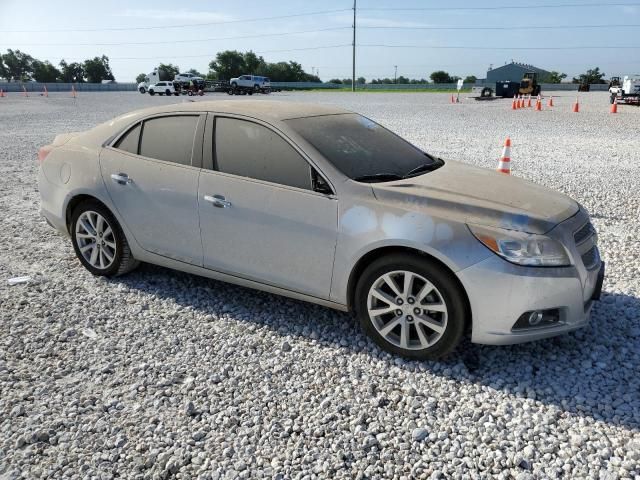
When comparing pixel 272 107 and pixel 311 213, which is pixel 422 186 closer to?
pixel 311 213

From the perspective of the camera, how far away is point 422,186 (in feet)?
12.0

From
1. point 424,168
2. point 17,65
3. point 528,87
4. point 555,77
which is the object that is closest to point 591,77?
point 555,77

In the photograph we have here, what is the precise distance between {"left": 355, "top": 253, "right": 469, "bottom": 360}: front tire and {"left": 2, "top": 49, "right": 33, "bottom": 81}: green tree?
15005 cm

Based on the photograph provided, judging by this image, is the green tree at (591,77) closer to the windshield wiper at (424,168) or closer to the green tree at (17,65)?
the windshield wiper at (424,168)

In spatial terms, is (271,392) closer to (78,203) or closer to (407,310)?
(407,310)

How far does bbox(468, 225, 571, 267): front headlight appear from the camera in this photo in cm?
316

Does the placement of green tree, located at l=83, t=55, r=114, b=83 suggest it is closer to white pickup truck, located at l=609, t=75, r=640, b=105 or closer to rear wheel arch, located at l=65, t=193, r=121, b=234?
white pickup truck, located at l=609, t=75, r=640, b=105

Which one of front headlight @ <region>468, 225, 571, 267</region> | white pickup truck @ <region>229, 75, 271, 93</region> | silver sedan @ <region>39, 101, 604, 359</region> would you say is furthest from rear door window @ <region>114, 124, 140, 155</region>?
white pickup truck @ <region>229, 75, 271, 93</region>

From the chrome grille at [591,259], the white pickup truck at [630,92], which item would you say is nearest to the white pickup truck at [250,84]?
the white pickup truck at [630,92]

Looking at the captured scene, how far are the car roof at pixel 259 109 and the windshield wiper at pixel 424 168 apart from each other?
92cm

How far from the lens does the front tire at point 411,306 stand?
329 cm

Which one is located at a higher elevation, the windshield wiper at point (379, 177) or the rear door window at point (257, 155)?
the rear door window at point (257, 155)

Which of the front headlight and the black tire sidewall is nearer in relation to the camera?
the front headlight

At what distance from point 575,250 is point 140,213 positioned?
3329 millimetres
